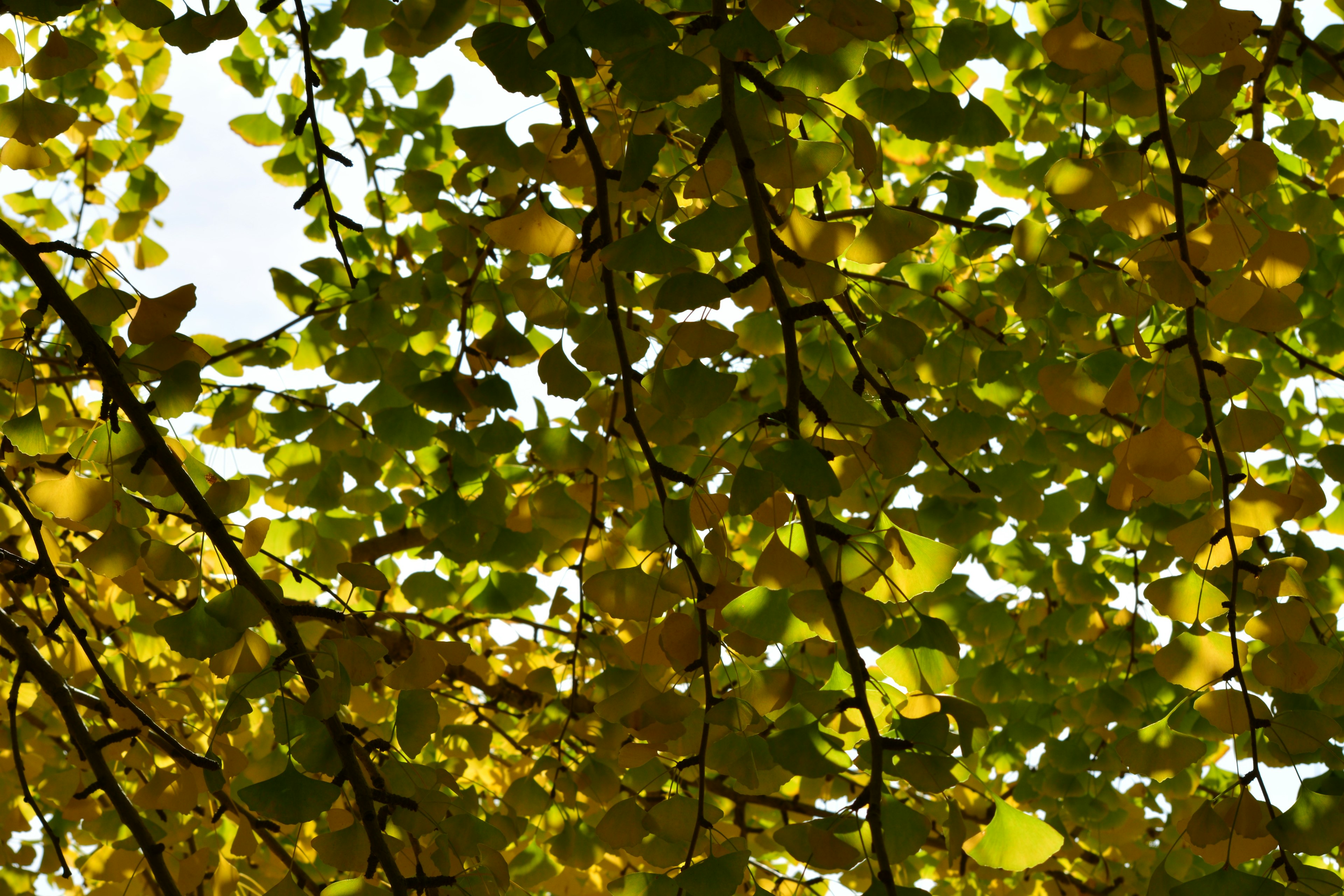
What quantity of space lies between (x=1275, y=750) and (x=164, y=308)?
898mm

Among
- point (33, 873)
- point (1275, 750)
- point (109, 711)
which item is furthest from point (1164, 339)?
point (33, 873)

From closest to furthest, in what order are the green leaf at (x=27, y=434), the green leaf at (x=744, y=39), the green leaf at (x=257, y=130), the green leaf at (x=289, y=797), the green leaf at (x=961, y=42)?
the green leaf at (x=744, y=39) → the green leaf at (x=289, y=797) → the green leaf at (x=27, y=434) → the green leaf at (x=961, y=42) → the green leaf at (x=257, y=130)

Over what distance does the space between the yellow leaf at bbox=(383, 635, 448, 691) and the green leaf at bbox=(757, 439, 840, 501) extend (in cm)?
44

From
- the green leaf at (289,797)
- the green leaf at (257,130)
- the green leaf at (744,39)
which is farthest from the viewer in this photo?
the green leaf at (257,130)

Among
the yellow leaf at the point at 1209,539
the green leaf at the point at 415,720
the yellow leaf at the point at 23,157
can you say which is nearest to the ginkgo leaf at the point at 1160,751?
the yellow leaf at the point at 1209,539

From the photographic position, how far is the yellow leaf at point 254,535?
944 mm

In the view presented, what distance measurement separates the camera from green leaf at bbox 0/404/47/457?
86 centimetres

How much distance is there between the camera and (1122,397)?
865mm

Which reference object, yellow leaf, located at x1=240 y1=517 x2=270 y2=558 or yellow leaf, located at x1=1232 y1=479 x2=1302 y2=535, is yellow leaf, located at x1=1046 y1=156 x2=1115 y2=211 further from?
yellow leaf, located at x1=240 y1=517 x2=270 y2=558

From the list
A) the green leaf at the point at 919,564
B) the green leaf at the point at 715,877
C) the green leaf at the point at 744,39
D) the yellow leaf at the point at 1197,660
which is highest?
the green leaf at the point at 744,39

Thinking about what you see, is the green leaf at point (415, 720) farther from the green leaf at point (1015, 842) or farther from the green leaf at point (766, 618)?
the green leaf at point (1015, 842)

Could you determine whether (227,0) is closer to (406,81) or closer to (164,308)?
(164,308)

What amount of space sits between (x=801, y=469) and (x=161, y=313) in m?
0.47

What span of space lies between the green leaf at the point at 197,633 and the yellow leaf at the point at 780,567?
0.41 meters
